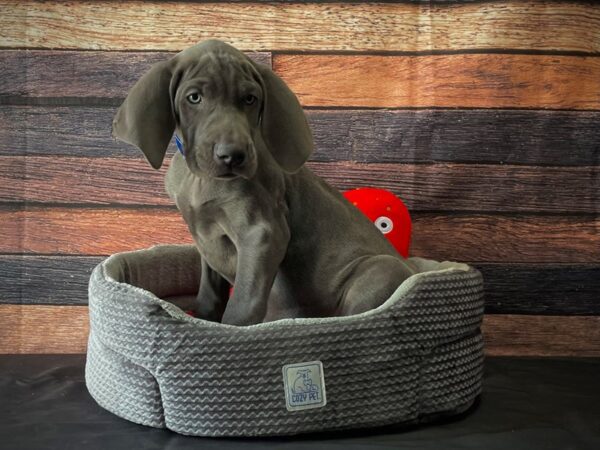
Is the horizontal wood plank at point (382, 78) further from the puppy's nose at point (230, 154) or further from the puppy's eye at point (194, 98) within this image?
the puppy's nose at point (230, 154)

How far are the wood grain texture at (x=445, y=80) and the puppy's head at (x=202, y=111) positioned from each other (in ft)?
2.84

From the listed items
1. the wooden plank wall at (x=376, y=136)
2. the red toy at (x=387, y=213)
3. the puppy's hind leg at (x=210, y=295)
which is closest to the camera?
the puppy's hind leg at (x=210, y=295)

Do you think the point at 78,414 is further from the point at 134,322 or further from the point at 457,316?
the point at 457,316

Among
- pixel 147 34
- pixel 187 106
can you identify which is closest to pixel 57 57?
pixel 147 34

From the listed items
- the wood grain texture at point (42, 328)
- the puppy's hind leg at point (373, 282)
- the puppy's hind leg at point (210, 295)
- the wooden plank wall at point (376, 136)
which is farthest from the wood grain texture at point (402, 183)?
the puppy's hind leg at point (373, 282)

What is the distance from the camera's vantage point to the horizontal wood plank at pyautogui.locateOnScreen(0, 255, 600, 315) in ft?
9.52

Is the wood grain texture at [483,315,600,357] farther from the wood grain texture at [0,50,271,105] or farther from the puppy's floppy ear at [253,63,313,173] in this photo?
the wood grain texture at [0,50,271,105]

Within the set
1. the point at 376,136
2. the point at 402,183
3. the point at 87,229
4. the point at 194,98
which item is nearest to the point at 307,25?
the point at 376,136

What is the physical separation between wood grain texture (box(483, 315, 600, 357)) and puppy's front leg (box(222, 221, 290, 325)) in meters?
1.27

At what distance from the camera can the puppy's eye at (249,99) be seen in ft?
6.48

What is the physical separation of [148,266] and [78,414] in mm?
586

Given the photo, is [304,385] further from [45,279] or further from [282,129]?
[45,279]

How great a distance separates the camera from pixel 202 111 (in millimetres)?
1925

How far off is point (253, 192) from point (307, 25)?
1058 mm
